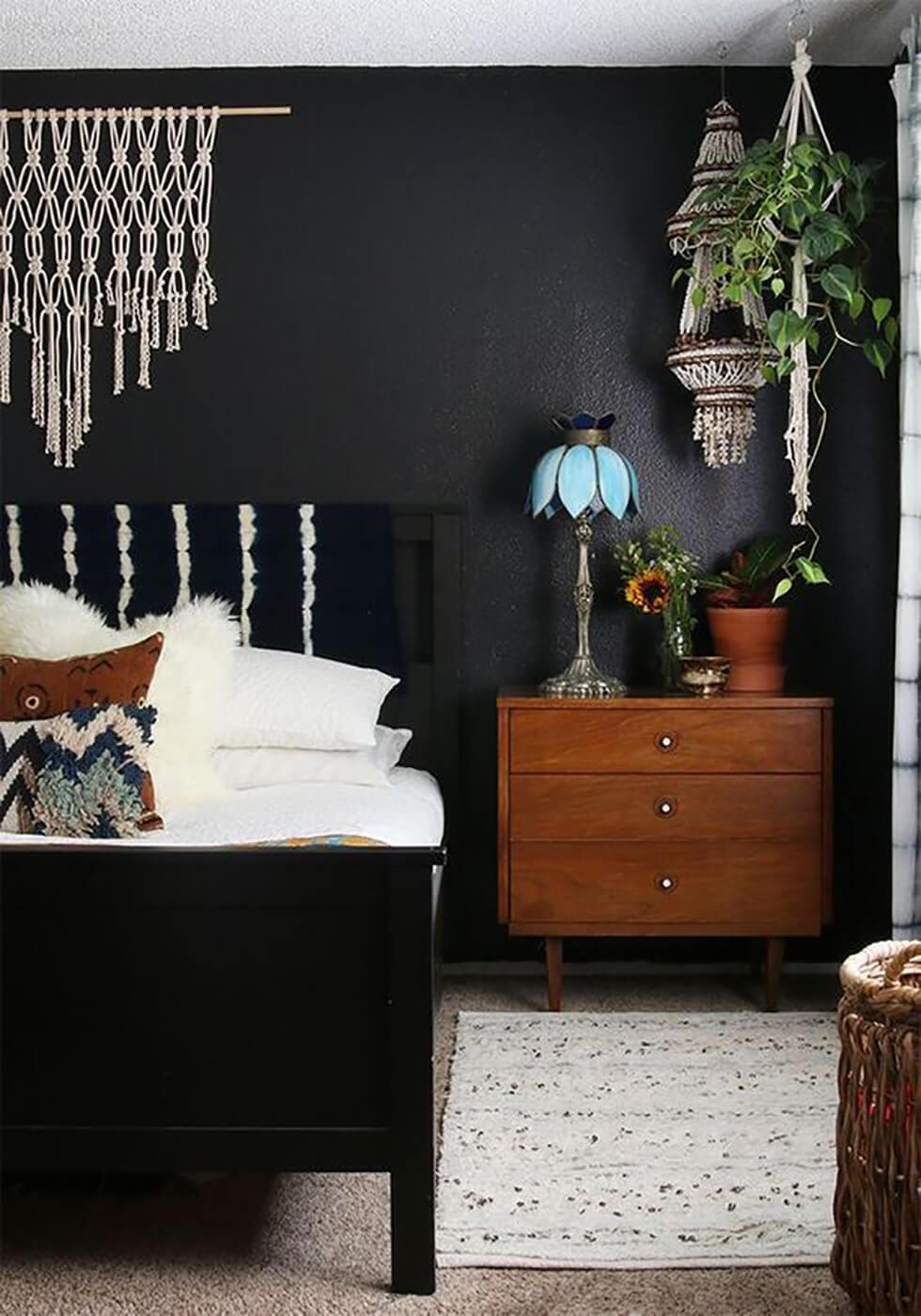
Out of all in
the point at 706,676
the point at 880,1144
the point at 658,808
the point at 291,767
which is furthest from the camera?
the point at 706,676

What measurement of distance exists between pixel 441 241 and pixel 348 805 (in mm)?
1685

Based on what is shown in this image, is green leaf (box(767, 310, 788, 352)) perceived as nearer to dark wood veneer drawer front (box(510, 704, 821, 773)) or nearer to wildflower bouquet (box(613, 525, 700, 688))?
wildflower bouquet (box(613, 525, 700, 688))

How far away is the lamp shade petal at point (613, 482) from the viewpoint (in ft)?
12.6

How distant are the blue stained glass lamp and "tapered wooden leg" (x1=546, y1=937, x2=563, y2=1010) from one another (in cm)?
59

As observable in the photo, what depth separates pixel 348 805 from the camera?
3.16 m

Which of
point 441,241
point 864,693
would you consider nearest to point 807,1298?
point 864,693

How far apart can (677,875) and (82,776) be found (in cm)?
152

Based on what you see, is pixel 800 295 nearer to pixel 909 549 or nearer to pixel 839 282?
pixel 839 282

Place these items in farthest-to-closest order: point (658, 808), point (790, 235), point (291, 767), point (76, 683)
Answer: point (790, 235) → point (658, 808) → point (291, 767) → point (76, 683)

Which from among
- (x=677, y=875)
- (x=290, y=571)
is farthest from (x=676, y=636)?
(x=290, y=571)

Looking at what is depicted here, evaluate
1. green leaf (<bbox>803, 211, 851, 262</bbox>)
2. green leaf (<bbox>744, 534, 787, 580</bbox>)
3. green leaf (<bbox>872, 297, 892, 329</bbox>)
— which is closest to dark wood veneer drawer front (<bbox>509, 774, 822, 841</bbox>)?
green leaf (<bbox>744, 534, 787, 580</bbox>)

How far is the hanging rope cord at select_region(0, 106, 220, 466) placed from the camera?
4.14 metres

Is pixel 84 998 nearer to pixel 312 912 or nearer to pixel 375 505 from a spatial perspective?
pixel 312 912

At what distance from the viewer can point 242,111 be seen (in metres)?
4.11
